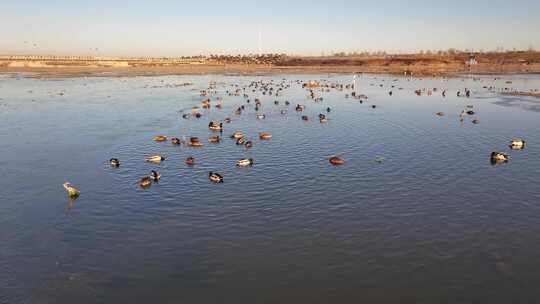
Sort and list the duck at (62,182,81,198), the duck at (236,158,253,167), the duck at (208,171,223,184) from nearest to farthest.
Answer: the duck at (62,182,81,198)
the duck at (208,171,223,184)
the duck at (236,158,253,167)

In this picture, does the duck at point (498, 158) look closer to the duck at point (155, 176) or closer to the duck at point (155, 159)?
the duck at point (155, 176)

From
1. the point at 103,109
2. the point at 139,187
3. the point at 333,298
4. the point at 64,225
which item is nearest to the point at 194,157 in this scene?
the point at 139,187

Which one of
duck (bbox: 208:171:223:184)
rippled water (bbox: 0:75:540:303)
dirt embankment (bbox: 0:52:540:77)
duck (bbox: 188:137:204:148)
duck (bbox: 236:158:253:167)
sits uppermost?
dirt embankment (bbox: 0:52:540:77)

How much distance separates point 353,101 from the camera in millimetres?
58719

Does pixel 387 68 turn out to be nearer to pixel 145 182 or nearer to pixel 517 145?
pixel 517 145

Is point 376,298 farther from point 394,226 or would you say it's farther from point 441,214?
point 441,214

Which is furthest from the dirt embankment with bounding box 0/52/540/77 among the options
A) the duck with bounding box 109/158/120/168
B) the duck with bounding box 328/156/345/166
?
the duck with bounding box 109/158/120/168

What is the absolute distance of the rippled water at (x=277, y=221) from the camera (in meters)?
13.9

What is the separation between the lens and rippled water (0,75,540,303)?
13.9 m

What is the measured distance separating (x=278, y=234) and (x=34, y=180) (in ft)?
47.6

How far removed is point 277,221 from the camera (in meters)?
18.5

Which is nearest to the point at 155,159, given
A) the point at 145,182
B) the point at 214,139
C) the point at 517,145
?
the point at 145,182

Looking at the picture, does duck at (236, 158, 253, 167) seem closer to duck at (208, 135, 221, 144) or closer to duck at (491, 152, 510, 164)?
duck at (208, 135, 221, 144)

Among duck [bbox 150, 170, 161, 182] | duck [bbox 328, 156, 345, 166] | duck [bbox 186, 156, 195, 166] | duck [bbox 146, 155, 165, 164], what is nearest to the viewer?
duck [bbox 150, 170, 161, 182]
